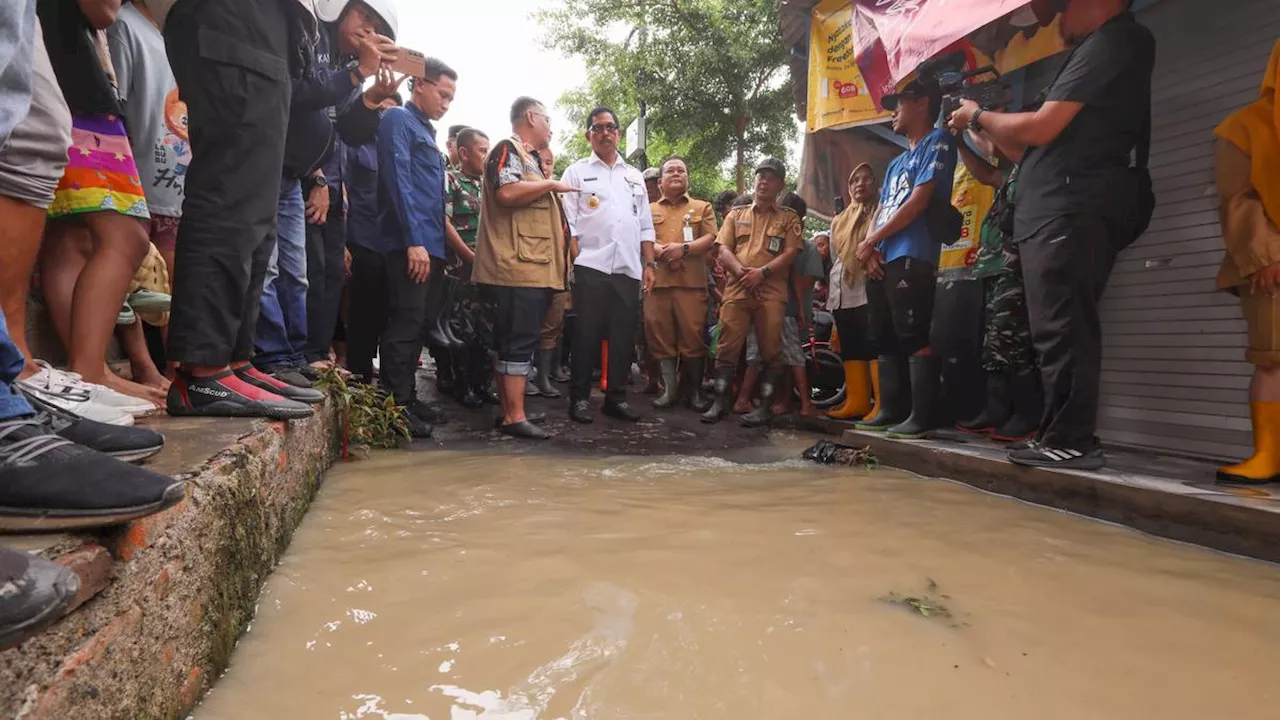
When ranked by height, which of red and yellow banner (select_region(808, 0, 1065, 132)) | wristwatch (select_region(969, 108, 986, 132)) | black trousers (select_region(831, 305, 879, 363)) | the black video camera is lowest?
black trousers (select_region(831, 305, 879, 363))

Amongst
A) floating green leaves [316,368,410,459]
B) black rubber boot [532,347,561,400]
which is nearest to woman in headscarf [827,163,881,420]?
black rubber boot [532,347,561,400]

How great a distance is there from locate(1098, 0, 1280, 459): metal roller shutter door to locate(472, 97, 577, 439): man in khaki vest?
3081 millimetres

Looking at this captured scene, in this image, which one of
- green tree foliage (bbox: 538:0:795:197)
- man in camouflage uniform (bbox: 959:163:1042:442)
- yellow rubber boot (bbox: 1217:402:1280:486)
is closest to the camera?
yellow rubber boot (bbox: 1217:402:1280:486)

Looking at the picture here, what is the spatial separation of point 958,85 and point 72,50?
132 inches

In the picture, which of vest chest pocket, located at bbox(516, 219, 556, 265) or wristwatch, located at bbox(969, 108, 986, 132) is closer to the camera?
wristwatch, located at bbox(969, 108, 986, 132)

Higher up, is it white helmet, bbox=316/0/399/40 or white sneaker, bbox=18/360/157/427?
white helmet, bbox=316/0/399/40

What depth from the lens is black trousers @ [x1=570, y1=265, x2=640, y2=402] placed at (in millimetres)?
4082

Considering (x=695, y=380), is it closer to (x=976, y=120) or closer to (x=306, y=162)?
(x=976, y=120)

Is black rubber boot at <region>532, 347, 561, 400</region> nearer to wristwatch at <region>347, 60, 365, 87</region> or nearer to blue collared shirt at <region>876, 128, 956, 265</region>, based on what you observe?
blue collared shirt at <region>876, 128, 956, 265</region>

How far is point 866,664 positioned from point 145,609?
1055mm

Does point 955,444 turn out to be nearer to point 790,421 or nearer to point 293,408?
point 790,421

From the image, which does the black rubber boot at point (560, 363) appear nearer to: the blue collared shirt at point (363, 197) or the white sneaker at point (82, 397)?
the blue collared shirt at point (363, 197)

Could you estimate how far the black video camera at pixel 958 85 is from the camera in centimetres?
303

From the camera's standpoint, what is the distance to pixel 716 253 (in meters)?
5.11
